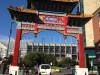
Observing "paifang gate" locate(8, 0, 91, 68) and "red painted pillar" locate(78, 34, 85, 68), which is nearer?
"paifang gate" locate(8, 0, 91, 68)

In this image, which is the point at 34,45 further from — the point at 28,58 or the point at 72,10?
the point at 72,10

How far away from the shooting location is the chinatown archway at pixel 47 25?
20.9 m

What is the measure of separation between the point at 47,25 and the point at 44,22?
595 millimetres

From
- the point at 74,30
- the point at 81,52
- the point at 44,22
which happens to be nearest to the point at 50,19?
the point at 44,22

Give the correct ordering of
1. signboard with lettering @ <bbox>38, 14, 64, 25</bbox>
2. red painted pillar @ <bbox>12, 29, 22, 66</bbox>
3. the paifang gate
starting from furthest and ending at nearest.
Answer: signboard with lettering @ <bbox>38, 14, 64, 25</bbox> → the paifang gate → red painted pillar @ <bbox>12, 29, 22, 66</bbox>

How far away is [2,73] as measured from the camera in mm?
19109

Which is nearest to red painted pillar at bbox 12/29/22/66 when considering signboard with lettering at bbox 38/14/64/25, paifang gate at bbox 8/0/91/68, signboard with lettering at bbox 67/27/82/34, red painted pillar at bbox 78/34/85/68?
paifang gate at bbox 8/0/91/68

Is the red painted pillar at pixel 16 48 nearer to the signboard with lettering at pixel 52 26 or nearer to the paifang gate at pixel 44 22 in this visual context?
the paifang gate at pixel 44 22

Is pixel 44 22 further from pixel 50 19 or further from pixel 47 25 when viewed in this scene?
pixel 50 19

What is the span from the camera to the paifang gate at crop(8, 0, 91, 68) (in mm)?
20688

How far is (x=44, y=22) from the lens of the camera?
21344 millimetres

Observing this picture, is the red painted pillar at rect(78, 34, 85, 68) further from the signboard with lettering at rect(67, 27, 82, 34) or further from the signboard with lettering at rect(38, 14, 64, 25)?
the signboard with lettering at rect(38, 14, 64, 25)

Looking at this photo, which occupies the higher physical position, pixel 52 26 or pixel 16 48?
pixel 52 26

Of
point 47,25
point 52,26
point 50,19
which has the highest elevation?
point 50,19
